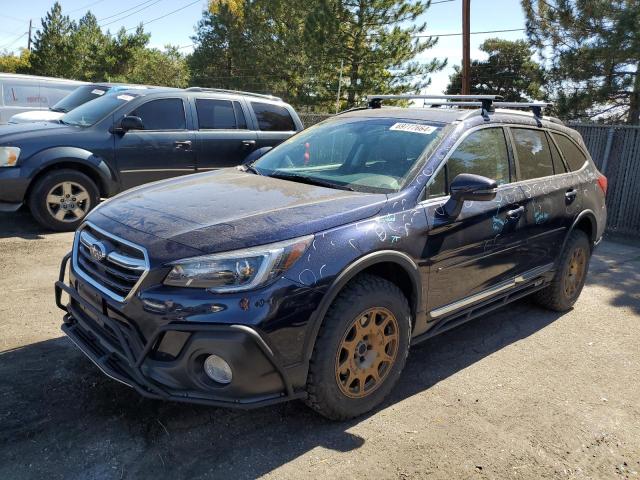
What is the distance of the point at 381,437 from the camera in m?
3.00

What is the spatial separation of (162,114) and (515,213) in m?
5.29

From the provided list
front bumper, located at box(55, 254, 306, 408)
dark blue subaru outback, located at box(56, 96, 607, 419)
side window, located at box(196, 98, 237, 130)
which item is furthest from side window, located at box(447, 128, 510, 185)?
side window, located at box(196, 98, 237, 130)

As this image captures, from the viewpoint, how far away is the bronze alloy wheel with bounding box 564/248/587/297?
195 inches

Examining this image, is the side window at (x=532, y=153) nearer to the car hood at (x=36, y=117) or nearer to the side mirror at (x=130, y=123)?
the side mirror at (x=130, y=123)

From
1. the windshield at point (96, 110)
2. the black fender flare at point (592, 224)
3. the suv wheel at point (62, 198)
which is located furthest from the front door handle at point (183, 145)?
the black fender flare at point (592, 224)

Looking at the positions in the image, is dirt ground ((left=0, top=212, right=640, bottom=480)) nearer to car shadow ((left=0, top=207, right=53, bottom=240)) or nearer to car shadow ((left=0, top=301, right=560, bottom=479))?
car shadow ((left=0, top=301, right=560, bottom=479))

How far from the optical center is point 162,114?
755 cm

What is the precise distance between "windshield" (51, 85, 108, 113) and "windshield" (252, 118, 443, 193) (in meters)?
5.86

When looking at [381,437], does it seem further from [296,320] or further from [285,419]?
[296,320]

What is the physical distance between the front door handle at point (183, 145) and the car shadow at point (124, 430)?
4324 millimetres

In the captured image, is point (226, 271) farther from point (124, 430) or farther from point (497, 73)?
point (497, 73)

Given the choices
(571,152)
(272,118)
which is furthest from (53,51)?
(571,152)

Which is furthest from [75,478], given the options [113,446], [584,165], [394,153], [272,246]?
[584,165]

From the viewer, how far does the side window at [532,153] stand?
4.24 m
